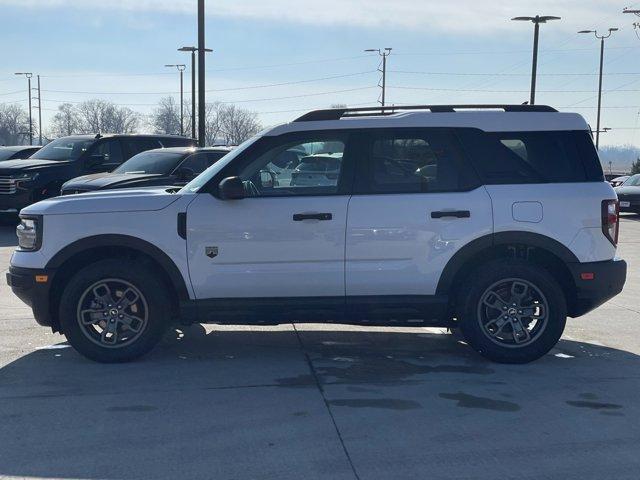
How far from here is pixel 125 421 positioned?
538 cm

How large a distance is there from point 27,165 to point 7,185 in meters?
0.60

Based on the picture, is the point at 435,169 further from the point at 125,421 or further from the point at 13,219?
the point at 13,219

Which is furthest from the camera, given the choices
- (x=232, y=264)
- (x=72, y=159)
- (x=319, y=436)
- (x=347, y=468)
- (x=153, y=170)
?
(x=72, y=159)

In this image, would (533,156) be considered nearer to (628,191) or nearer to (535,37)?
(628,191)

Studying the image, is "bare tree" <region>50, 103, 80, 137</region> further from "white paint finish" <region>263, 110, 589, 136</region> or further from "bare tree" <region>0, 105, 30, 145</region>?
"white paint finish" <region>263, 110, 589, 136</region>

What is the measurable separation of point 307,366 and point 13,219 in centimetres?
1329

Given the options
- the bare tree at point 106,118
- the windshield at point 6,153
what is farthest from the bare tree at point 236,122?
the windshield at point 6,153

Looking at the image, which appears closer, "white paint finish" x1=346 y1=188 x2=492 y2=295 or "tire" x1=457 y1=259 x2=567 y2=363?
"white paint finish" x1=346 y1=188 x2=492 y2=295

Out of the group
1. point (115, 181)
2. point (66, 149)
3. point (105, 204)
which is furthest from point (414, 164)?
point (66, 149)

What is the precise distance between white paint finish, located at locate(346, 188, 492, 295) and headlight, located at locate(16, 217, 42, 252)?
8.11 feet

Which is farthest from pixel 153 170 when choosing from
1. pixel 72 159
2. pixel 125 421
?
pixel 125 421

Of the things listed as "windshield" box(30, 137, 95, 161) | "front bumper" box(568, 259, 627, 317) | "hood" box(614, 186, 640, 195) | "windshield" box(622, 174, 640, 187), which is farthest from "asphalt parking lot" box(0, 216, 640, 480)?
"windshield" box(622, 174, 640, 187)

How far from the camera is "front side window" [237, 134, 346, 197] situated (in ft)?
22.0

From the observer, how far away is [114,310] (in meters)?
6.77
